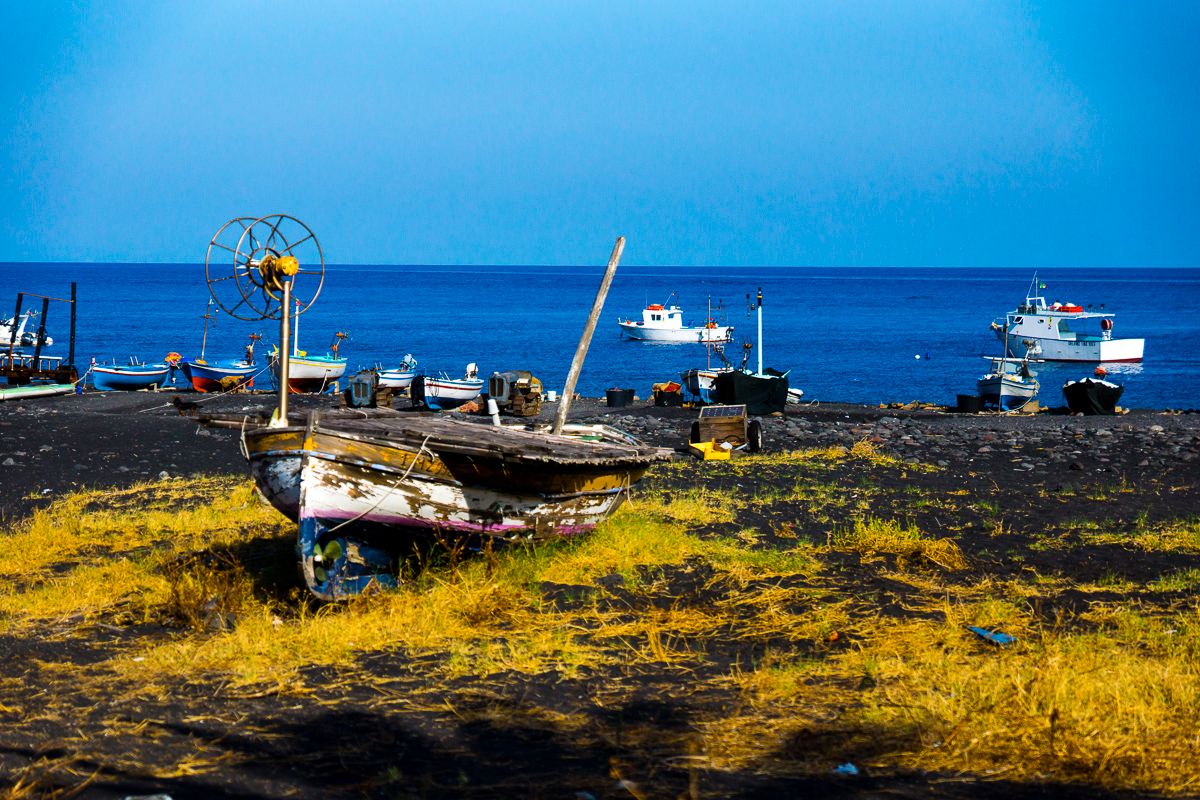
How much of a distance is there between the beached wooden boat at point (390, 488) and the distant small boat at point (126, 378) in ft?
98.6

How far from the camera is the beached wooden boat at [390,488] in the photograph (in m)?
9.11

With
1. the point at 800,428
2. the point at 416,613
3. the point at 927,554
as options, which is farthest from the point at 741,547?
the point at 800,428

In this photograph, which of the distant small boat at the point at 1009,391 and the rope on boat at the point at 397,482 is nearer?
the rope on boat at the point at 397,482

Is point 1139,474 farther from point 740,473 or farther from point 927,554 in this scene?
point 927,554

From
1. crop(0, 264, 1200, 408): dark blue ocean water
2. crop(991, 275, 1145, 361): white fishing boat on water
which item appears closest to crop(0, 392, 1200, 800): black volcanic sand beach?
crop(0, 264, 1200, 408): dark blue ocean water

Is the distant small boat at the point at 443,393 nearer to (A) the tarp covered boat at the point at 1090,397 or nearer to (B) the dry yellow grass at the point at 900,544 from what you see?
(A) the tarp covered boat at the point at 1090,397

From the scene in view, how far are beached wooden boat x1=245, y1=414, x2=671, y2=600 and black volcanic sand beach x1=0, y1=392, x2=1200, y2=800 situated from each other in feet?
3.14

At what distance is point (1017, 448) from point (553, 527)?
45.3 ft

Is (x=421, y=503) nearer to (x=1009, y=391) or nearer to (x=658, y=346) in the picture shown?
(x=1009, y=391)

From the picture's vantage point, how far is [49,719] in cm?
687

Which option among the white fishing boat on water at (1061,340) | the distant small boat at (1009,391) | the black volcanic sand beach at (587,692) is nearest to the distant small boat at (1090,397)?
the distant small boat at (1009,391)

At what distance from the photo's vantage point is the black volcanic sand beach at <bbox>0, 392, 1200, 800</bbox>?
5.98 metres

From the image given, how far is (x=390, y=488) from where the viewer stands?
9.38 m

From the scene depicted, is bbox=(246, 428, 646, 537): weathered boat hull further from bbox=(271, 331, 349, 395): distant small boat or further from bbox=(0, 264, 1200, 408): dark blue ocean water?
bbox=(0, 264, 1200, 408): dark blue ocean water
